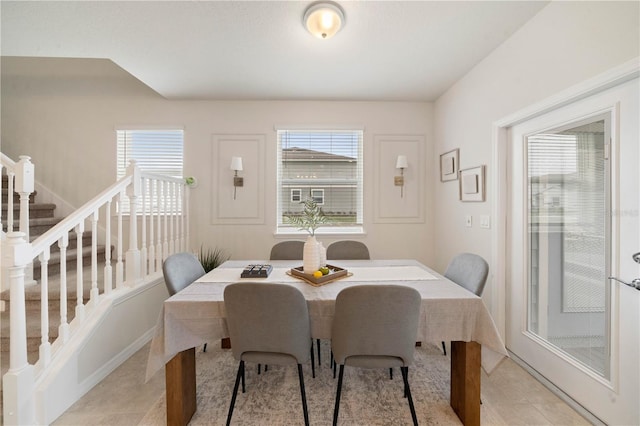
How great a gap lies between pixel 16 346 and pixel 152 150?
2.60m

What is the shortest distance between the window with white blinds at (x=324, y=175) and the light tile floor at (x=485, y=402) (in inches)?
80.3

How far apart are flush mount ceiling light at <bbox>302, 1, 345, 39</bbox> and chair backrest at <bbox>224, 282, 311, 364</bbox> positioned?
1813 millimetres

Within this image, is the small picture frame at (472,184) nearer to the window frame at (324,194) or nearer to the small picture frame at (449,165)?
the small picture frame at (449,165)

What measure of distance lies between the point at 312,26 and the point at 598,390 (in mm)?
2973

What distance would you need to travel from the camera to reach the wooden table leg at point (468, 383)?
4.96 ft

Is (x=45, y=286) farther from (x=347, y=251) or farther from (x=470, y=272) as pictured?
(x=470, y=272)

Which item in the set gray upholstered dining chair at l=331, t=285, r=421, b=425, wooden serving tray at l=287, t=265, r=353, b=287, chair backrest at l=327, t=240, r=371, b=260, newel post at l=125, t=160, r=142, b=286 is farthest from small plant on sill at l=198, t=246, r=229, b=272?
gray upholstered dining chair at l=331, t=285, r=421, b=425

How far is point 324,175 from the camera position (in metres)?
3.55

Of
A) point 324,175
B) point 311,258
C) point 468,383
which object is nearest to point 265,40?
point 324,175

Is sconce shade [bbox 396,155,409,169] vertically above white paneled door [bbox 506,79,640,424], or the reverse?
sconce shade [bbox 396,155,409,169]

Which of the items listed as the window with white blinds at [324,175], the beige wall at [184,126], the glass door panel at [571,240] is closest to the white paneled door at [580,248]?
the glass door panel at [571,240]

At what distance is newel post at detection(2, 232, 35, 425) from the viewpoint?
1394 mm

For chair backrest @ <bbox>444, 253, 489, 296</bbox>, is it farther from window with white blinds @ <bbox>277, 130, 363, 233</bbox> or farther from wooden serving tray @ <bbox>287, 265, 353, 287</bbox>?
window with white blinds @ <bbox>277, 130, 363, 233</bbox>

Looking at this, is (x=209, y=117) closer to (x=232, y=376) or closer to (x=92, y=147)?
(x=92, y=147)
